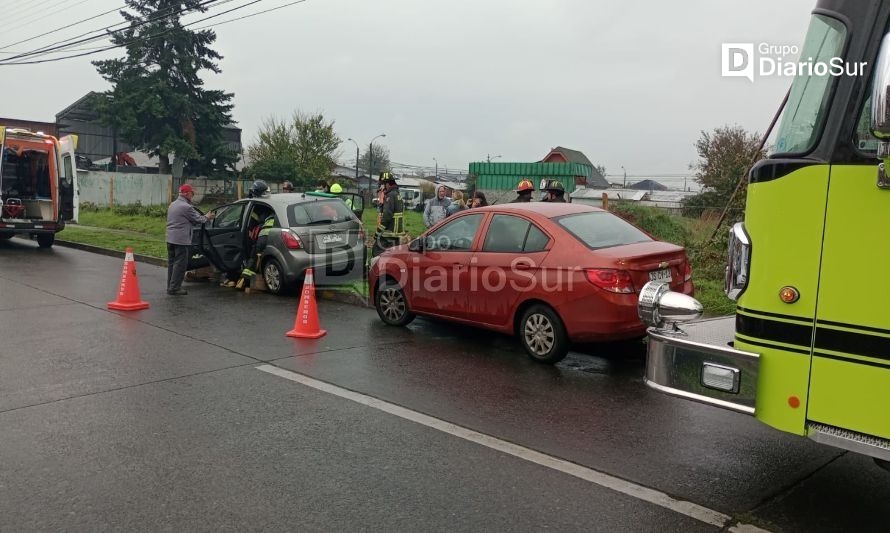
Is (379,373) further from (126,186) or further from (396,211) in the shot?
(126,186)

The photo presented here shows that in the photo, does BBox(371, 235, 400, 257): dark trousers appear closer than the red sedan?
No

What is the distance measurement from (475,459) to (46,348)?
17.5 feet

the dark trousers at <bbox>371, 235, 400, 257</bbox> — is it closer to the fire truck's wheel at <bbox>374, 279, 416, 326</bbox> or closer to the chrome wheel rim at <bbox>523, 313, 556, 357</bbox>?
the fire truck's wheel at <bbox>374, 279, 416, 326</bbox>

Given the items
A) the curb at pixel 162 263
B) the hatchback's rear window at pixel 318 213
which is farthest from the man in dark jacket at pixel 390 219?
the curb at pixel 162 263

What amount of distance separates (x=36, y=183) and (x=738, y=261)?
19.3 metres

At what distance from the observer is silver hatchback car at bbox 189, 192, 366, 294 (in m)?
10.9

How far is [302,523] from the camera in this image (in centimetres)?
358

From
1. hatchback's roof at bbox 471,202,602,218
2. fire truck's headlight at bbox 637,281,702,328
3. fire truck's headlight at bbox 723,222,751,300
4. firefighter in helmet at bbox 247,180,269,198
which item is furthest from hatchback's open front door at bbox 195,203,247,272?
fire truck's headlight at bbox 723,222,751,300

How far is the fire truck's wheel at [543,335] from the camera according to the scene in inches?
263

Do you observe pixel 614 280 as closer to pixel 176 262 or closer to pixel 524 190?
pixel 524 190

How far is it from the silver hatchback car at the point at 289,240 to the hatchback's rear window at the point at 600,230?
512 centimetres

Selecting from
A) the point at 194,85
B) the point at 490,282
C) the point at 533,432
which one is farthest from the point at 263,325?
the point at 194,85

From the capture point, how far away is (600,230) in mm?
6996

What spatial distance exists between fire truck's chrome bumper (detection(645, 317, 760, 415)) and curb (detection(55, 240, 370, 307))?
23.0ft
